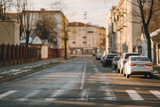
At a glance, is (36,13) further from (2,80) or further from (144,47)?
(2,80)

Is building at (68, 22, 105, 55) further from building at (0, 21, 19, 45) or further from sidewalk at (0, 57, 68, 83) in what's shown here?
sidewalk at (0, 57, 68, 83)

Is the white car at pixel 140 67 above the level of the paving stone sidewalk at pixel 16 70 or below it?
above

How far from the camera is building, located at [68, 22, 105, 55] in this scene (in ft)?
454

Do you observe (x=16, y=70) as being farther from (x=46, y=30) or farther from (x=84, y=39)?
(x=84, y=39)

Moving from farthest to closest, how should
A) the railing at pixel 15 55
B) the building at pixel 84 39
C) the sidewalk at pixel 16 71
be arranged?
1. the building at pixel 84 39
2. the railing at pixel 15 55
3. the sidewalk at pixel 16 71

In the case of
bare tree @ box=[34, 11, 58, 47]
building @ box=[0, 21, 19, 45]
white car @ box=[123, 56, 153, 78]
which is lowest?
white car @ box=[123, 56, 153, 78]

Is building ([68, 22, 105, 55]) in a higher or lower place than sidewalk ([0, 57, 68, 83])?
higher

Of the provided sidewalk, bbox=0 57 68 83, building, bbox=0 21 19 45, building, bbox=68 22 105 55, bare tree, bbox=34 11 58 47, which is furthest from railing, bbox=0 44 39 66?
building, bbox=68 22 105 55

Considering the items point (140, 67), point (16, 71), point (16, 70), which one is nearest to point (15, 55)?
point (16, 70)

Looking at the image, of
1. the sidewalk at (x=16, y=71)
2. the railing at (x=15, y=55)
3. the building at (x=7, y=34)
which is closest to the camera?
the sidewalk at (x=16, y=71)


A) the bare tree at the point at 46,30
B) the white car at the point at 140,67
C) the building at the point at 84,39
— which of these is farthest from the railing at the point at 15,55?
the building at the point at 84,39

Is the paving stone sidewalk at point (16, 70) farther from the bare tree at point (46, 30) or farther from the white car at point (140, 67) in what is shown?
the bare tree at point (46, 30)

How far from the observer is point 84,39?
139250mm

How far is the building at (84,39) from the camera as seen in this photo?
138m
